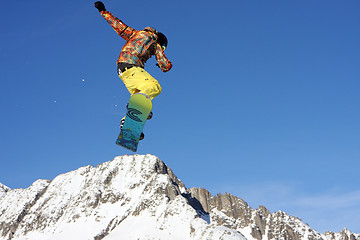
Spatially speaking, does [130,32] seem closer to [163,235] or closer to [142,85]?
[142,85]

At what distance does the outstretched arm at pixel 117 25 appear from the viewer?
10469 millimetres

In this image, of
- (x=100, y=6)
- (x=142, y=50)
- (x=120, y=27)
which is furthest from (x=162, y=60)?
(x=100, y=6)

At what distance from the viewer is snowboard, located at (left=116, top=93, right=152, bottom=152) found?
373 inches

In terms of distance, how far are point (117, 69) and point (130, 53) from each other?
0.46m

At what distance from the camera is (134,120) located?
378 inches

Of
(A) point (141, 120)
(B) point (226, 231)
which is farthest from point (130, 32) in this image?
(B) point (226, 231)

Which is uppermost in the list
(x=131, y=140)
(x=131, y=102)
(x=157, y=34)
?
(x=157, y=34)

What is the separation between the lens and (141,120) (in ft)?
31.6

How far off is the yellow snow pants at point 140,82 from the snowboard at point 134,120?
159 millimetres

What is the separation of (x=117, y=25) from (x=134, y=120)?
2.48 m

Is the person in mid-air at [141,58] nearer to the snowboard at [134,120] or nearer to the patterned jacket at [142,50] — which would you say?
the patterned jacket at [142,50]

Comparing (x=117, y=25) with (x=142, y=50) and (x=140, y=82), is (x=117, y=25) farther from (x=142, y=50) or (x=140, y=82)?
(x=140, y=82)

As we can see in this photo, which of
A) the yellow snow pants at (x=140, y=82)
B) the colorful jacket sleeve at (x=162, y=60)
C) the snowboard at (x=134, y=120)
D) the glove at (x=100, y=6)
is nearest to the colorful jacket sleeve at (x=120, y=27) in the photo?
the glove at (x=100, y=6)

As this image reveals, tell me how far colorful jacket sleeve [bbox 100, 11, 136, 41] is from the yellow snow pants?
119 centimetres
